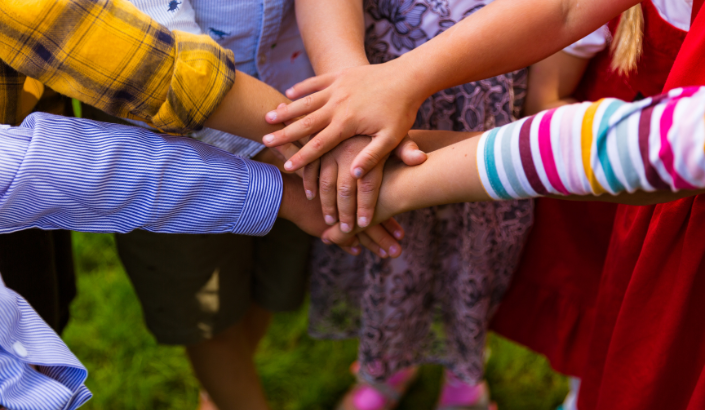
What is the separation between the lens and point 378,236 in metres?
0.84

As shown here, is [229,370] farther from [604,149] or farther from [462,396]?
[604,149]

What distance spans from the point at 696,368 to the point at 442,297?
48 centimetres

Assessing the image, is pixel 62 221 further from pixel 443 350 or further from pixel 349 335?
pixel 443 350

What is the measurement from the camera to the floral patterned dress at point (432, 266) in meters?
0.84

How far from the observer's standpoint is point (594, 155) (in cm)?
53

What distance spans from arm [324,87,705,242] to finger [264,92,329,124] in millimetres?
190

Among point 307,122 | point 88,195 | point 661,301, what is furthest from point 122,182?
point 661,301

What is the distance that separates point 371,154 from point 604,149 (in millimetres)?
286

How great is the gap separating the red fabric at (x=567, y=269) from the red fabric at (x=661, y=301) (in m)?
0.12

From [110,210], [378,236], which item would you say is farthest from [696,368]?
[110,210]

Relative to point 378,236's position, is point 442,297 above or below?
below

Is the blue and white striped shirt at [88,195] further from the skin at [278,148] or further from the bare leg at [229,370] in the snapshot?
the bare leg at [229,370]

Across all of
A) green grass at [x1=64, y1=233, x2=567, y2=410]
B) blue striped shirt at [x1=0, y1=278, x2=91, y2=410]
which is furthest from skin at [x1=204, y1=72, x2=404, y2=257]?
green grass at [x1=64, y1=233, x2=567, y2=410]

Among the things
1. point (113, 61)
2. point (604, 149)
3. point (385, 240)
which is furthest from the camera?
point (385, 240)
